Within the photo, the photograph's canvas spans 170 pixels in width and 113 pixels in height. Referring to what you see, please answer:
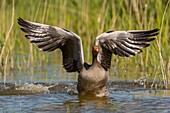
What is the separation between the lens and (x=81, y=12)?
537 inches

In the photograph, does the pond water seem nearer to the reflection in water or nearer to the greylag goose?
the reflection in water

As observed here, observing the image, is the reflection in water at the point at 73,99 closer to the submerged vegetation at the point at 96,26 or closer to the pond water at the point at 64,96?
the pond water at the point at 64,96

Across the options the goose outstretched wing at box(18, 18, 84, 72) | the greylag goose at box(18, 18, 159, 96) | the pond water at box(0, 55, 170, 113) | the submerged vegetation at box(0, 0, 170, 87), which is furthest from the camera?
the submerged vegetation at box(0, 0, 170, 87)

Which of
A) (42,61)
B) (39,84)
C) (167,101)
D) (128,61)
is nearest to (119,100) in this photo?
(167,101)

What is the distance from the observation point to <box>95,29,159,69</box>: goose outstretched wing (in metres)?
8.62

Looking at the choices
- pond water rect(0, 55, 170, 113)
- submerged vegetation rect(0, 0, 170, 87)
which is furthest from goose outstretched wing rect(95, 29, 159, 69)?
pond water rect(0, 55, 170, 113)

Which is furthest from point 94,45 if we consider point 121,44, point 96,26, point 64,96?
point 96,26

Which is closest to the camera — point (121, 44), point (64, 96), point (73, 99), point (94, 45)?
→ point (73, 99)

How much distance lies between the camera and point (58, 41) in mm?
8844

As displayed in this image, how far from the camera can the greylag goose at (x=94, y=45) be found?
8.54 metres

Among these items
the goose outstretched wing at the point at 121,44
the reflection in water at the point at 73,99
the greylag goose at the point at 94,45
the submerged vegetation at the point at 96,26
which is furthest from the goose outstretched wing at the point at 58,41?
the submerged vegetation at the point at 96,26

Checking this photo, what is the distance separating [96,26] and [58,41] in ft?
12.9

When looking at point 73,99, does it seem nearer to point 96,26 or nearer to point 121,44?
point 121,44

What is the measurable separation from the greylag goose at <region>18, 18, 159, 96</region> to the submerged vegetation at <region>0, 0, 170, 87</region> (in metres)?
0.39
